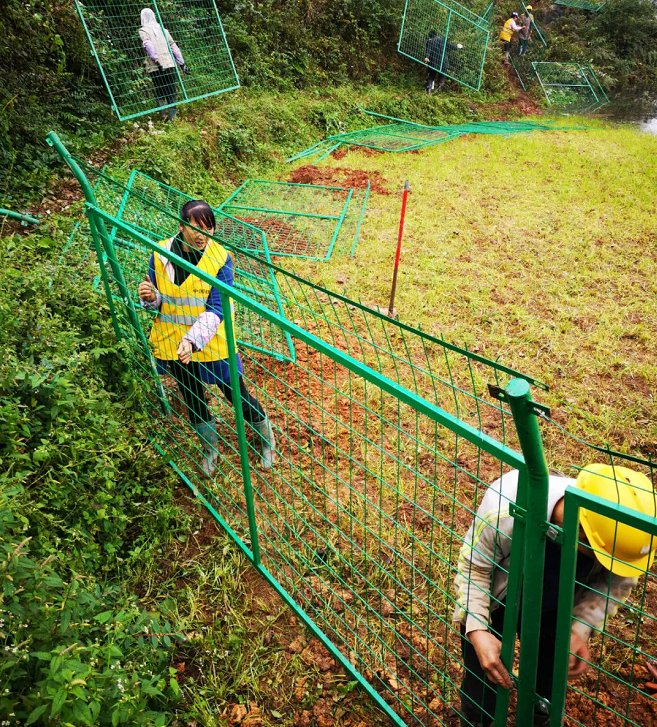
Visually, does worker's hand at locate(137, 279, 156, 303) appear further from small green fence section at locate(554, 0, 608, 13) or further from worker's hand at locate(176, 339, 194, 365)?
small green fence section at locate(554, 0, 608, 13)

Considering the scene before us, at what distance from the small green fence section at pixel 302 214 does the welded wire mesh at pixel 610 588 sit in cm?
472

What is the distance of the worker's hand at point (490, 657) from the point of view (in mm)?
1521

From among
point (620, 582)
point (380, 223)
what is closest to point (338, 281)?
→ point (380, 223)

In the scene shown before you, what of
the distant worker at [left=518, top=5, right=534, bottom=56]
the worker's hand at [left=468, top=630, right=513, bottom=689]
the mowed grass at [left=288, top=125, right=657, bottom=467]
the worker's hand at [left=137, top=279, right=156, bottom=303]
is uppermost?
the distant worker at [left=518, top=5, right=534, bottom=56]

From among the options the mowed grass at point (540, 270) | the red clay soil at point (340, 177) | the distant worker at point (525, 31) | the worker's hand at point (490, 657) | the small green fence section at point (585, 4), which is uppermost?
the small green fence section at point (585, 4)

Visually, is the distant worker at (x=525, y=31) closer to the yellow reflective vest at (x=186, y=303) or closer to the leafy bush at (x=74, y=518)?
the yellow reflective vest at (x=186, y=303)

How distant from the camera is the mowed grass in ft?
14.2

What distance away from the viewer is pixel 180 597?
8.41ft

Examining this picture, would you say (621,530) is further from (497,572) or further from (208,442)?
(208,442)

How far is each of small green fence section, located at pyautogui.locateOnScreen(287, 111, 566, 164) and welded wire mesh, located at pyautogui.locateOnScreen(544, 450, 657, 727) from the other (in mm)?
8603

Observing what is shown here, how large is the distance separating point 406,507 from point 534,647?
1927 millimetres

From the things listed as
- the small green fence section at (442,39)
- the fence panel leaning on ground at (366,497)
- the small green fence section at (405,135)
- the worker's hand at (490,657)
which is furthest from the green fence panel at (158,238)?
the small green fence section at (442,39)

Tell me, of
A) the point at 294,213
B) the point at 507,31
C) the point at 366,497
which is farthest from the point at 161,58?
the point at 507,31

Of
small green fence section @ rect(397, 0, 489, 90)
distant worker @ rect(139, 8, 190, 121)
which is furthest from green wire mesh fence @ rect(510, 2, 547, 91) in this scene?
distant worker @ rect(139, 8, 190, 121)
